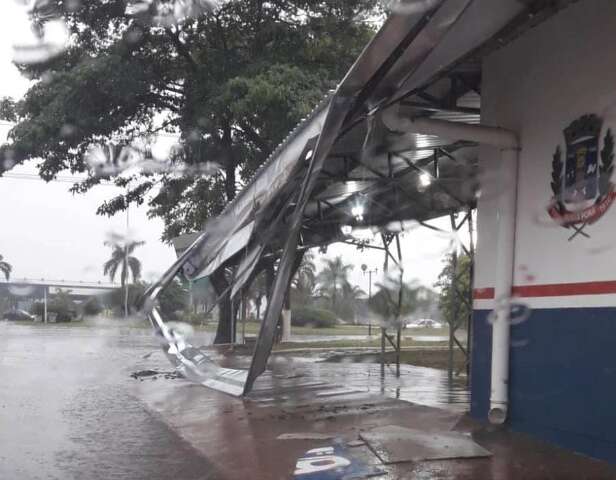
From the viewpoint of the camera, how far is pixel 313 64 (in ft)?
54.0

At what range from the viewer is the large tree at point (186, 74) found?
1606 centimetres

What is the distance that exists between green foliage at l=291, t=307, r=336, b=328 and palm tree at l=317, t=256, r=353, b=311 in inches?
123

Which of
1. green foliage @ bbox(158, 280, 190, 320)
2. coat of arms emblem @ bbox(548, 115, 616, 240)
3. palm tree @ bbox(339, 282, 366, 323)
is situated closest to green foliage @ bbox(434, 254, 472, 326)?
palm tree @ bbox(339, 282, 366, 323)

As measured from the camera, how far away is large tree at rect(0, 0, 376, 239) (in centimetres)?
1606

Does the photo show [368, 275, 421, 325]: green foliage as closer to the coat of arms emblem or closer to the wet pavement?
the wet pavement

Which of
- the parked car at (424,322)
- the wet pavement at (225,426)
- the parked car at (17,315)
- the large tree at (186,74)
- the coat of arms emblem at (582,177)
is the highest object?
the large tree at (186,74)

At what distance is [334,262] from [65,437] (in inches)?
619

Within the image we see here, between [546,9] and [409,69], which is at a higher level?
[546,9]

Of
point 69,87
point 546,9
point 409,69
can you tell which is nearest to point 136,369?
point 69,87

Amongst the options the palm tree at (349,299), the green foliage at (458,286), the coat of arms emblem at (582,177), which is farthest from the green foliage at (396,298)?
the coat of arms emblem at (582,177)

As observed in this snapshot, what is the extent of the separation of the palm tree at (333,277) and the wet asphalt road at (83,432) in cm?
912

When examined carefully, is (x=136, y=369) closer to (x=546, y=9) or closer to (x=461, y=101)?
(x=461, y=101)

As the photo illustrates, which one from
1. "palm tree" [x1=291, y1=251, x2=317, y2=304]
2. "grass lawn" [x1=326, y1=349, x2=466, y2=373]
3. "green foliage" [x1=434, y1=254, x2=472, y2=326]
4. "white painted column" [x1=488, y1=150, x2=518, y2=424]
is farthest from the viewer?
"palm tree" [x1=291, y1=251, x2=317, y2=304]

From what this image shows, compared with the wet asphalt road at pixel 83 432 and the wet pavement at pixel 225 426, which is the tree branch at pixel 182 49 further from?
the wet pavement at pixel 225 426
